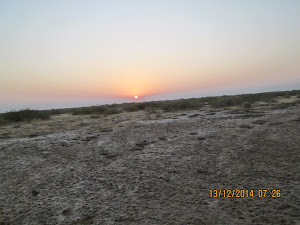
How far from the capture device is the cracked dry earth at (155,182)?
50.7 inches

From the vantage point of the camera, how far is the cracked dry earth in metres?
1.29

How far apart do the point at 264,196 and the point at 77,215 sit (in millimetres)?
1457

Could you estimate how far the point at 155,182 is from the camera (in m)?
1.77

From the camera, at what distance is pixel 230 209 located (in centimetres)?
129

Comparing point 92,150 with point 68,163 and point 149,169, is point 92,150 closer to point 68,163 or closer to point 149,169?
point 68,163
